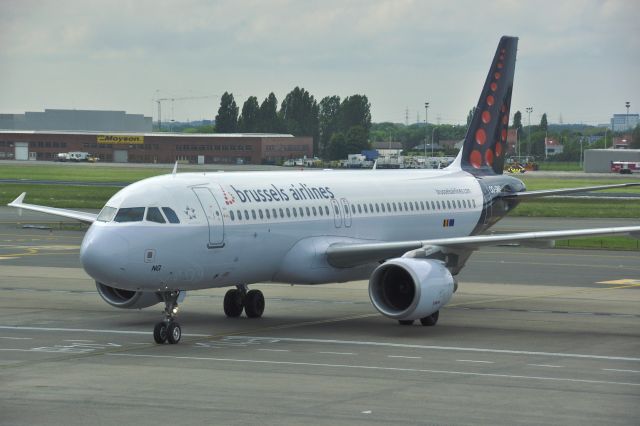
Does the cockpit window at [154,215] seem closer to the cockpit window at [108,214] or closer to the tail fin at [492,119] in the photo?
the cockpit window at [108,214]

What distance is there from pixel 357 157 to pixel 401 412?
155m

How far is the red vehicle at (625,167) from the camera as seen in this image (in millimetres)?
173250

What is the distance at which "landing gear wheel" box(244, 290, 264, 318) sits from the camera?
3712 cm

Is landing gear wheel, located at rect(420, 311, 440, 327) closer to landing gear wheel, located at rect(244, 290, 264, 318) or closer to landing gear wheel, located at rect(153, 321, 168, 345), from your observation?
landing gear wheel, located at rect(244, 290, 264, 318)

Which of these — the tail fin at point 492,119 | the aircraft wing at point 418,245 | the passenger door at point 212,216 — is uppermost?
the tail fin at point 492,119

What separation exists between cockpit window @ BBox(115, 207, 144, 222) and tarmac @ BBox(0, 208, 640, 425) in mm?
3239

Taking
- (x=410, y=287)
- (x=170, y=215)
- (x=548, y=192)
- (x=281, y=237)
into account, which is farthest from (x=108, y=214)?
(x=548, y=192)

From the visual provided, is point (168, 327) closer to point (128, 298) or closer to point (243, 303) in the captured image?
point (128, 298)

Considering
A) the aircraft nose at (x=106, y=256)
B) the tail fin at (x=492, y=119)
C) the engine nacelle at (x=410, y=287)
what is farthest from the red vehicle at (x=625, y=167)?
the aircraft nose at (x=106, y=256)

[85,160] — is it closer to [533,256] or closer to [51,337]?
[533,256]

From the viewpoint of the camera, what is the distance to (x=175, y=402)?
23562 mm

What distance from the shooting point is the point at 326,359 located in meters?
29.2

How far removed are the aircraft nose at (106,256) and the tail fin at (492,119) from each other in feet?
64.5

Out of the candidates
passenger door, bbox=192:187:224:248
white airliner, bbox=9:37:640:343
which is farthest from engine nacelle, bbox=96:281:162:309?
passenger door, bbox=192:187:224:248
